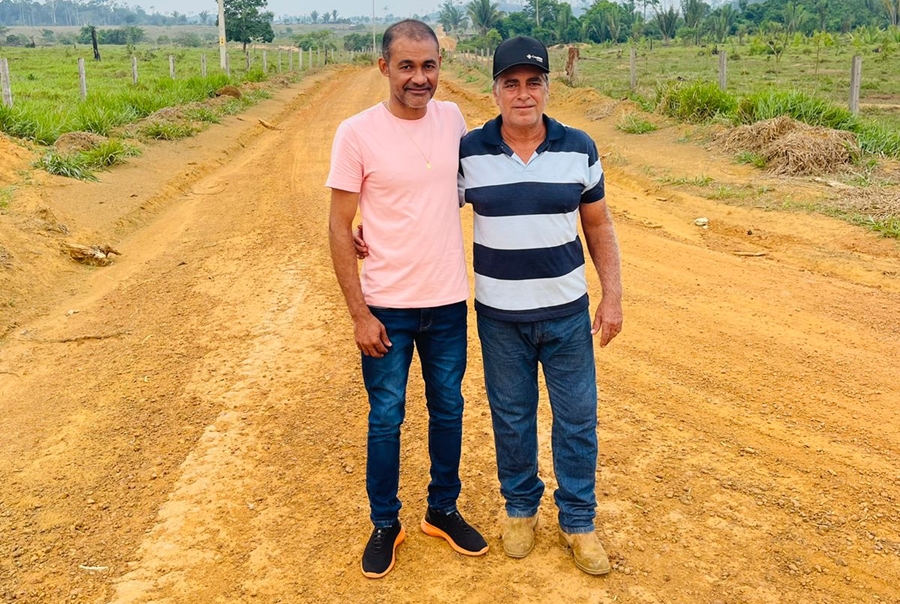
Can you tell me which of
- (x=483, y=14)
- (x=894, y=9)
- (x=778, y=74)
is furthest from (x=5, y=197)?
(x=483, y=14)

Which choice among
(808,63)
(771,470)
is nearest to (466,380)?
(771,470)

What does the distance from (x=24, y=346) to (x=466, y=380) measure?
10.6 ft

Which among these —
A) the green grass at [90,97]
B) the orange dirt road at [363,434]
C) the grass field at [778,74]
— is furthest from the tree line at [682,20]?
the orange dirt road at [363,434]

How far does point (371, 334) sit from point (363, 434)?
4.63 feet

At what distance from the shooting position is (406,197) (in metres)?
2.58

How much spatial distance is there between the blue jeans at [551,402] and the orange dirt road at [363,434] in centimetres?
28

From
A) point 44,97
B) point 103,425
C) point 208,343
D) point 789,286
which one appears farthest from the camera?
point 44,97

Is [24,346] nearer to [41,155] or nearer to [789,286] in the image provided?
[789,286]

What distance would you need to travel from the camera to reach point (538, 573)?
284 cm

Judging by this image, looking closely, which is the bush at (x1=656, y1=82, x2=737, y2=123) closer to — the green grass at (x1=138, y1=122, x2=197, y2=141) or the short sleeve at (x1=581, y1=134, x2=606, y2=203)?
the green grass at (x1=138, y1=122, x2=197, y2=141)

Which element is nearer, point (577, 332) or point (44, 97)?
point (577, 332)

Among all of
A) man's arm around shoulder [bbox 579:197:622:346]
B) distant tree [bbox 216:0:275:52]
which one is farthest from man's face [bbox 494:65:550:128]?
distant tree [bbox 216:0:275:52]

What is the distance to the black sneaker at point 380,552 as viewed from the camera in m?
2.84

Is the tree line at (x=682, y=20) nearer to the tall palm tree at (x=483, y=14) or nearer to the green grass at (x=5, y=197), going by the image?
the tall palm tree at (x=483, y=14)
